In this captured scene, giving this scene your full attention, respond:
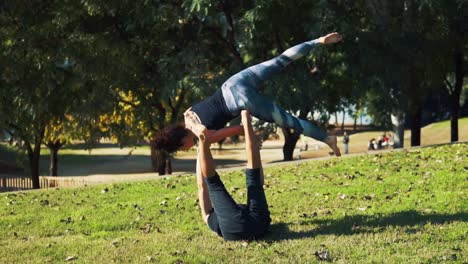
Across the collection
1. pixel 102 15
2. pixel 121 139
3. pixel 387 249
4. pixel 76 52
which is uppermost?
pixel 102 15

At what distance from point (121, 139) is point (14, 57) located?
7.62 m

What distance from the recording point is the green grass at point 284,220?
228 inches

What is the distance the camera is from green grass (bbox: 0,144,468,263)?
5.79m

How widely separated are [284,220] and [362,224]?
958mm

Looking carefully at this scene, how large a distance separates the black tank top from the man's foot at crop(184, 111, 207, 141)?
0.23 metres

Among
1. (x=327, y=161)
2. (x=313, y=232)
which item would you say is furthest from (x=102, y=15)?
(x=313, y=232)

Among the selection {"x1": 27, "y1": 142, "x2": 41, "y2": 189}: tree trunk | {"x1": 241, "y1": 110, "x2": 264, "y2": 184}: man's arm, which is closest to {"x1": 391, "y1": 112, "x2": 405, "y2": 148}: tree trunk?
{"x1": 27, "y1": 142, "x2": 41, "y2": 189}: tree trunk

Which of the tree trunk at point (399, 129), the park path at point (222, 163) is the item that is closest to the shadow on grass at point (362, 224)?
the park path at point (222, 163)

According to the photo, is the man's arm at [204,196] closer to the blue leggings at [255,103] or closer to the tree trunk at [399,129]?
the blue leggings at [255,103]

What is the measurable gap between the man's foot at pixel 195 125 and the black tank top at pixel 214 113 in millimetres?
228

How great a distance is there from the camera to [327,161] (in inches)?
523

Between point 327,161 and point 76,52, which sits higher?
point 76,52

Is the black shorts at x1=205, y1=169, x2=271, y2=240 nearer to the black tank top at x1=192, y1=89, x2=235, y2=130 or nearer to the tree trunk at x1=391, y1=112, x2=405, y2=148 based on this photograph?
the black tank top at x1=192, y1=89, x2=235, y2=130

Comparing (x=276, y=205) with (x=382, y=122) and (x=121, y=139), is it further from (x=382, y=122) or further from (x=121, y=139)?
(x=121, y=139)
